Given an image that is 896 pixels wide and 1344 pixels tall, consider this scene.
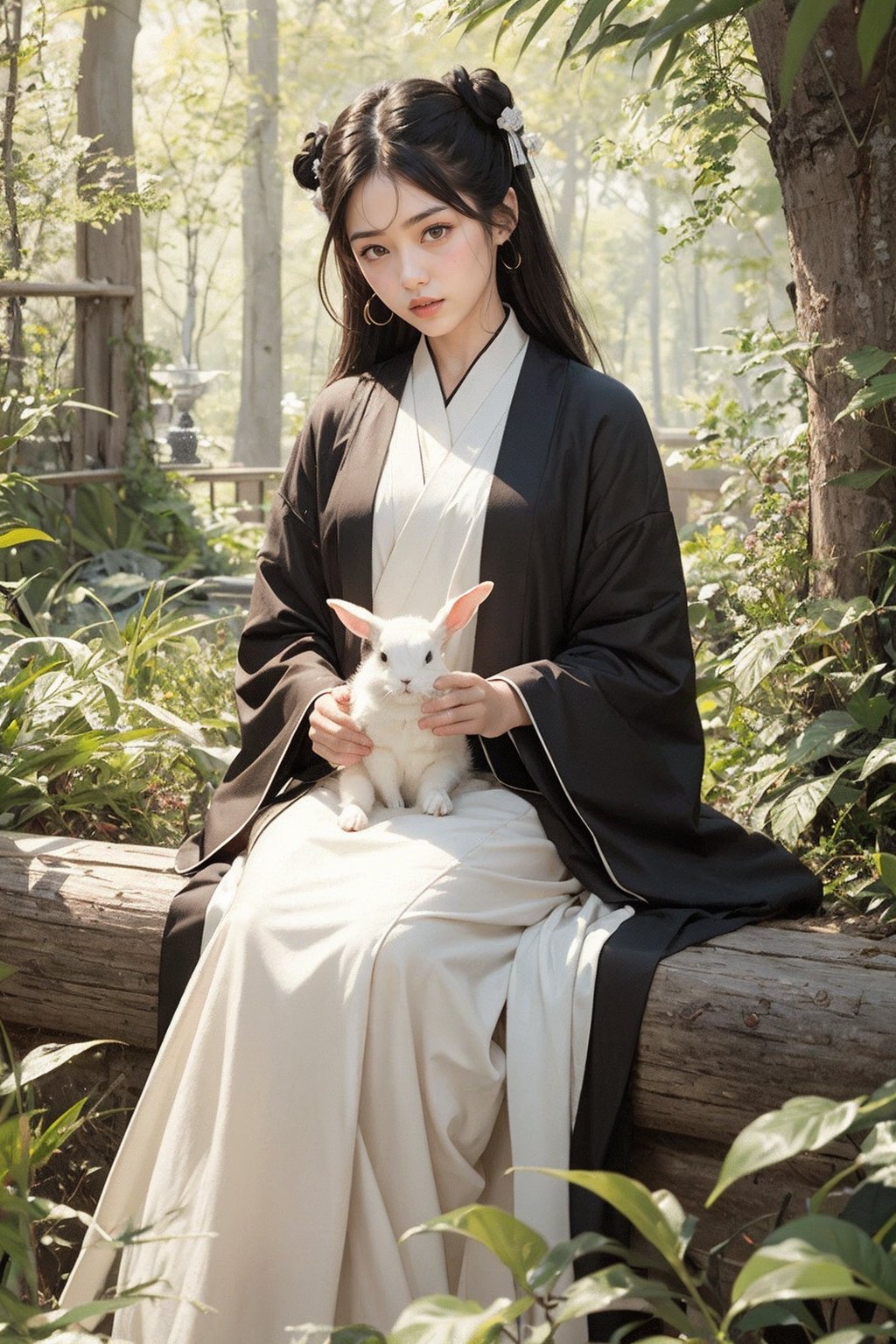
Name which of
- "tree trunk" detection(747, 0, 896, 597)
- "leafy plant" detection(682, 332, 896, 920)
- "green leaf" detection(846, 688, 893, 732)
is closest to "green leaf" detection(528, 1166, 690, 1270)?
"leafy plant" detection(682, 332, 896, 920)

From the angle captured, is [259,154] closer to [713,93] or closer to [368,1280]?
[713,93]

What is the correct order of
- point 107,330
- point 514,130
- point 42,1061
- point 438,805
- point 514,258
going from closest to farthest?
point 42,1061
point 438,805
point 514,130
point 514,258
point 107,330

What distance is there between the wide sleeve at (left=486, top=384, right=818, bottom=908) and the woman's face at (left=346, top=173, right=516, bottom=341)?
1.23ft

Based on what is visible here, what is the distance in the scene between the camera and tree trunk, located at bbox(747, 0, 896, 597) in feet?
10.6

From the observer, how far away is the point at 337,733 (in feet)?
8.56

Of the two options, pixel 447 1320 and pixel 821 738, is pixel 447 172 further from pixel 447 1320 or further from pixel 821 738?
pixel 447 1320

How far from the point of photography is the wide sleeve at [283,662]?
279cm

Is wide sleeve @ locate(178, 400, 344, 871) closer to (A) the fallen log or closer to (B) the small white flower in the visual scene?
(A) the fallen log

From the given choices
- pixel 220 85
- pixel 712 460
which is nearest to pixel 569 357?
pixel 712 460

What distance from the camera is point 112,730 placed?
143 inches

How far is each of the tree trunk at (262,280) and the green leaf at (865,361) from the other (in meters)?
14.0

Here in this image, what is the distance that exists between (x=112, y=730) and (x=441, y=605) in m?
1.21

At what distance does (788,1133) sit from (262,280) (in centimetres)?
1695

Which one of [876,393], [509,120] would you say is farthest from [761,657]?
[509,120]
